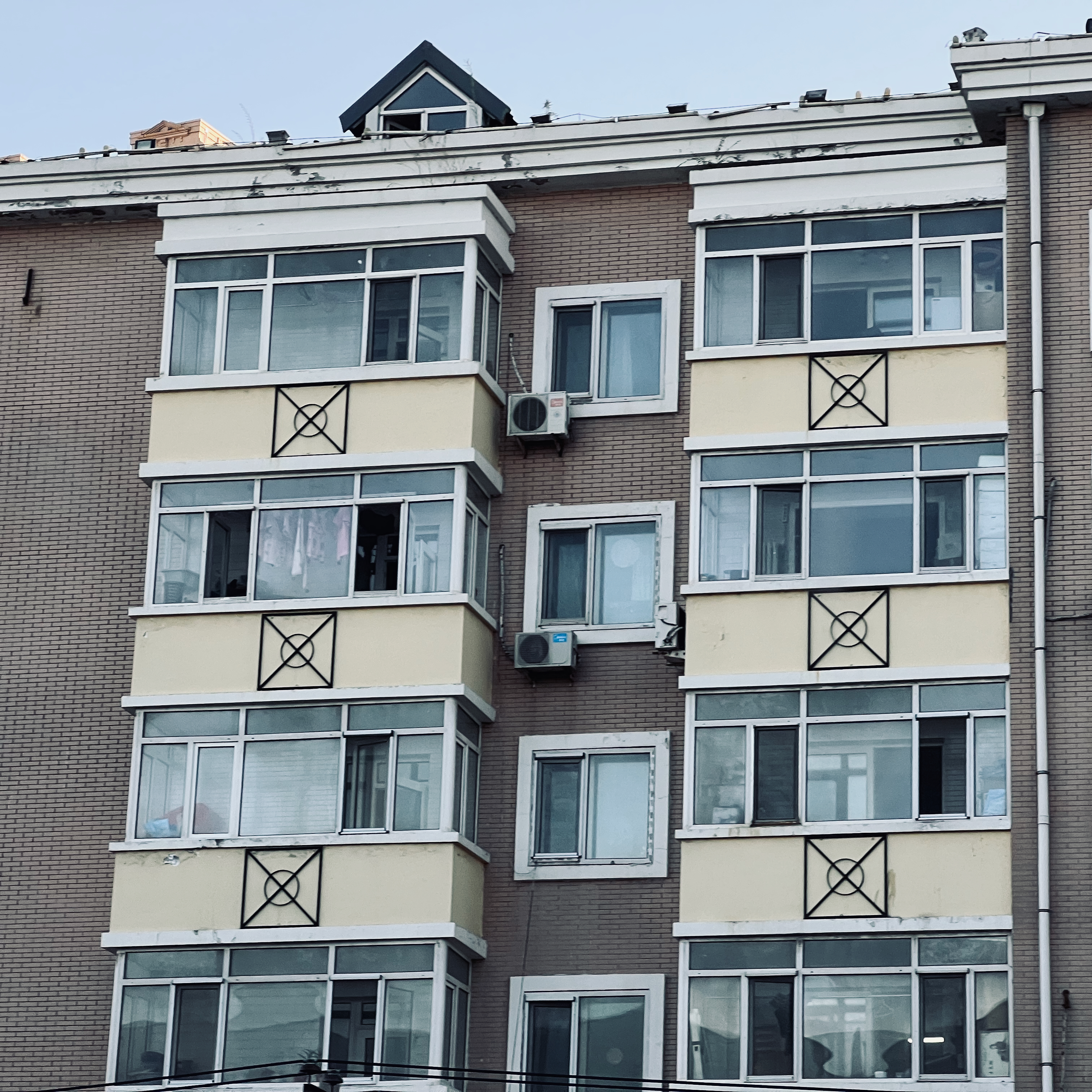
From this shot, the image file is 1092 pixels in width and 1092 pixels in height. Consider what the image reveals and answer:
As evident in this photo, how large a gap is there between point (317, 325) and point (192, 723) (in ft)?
15.5

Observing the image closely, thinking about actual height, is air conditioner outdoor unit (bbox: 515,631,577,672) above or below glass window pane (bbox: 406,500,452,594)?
below

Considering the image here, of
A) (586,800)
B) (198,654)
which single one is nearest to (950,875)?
(586,800)

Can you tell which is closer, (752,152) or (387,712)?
(387,712)

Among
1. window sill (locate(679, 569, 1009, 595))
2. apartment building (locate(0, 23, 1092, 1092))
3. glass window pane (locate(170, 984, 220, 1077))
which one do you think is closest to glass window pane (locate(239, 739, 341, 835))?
apartment building (locate(0, 23, 1092, 1092))


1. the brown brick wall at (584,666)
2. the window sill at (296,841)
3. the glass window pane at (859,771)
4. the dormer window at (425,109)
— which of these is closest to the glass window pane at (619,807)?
the brown brick wall at (584,666)

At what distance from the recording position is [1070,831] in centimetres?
2453

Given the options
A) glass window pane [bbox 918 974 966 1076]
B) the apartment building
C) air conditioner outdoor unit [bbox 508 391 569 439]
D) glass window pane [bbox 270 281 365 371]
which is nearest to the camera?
glass window pane [bbox 918 974 966 1076]

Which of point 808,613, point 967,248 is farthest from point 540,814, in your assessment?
point 967,248

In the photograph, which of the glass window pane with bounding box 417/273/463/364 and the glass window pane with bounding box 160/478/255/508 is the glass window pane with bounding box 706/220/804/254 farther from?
the glass window pane with bounding box 160/478/255/508

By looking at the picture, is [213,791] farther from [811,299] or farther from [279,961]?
[811,299]

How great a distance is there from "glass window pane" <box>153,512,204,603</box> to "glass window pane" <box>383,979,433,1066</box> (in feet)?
16.4

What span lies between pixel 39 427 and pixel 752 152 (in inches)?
349

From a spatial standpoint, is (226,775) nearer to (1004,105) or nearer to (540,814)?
(540,814)

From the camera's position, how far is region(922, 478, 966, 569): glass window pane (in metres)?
25.9
